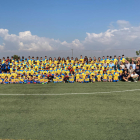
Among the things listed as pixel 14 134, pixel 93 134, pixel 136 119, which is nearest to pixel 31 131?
pixel 14 134

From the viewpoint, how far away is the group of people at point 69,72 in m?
13.8

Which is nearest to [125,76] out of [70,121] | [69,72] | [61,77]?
[69,72]

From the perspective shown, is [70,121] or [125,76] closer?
[70,121]

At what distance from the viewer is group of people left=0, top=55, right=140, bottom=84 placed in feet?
45.1

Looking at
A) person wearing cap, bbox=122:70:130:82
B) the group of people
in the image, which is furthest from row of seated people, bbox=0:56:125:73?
person wearing cap, bbox=122:70:130:82

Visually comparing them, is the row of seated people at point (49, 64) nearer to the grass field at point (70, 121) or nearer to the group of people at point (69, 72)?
the group of people at point (69, 72)

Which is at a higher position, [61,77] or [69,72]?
[69,72]

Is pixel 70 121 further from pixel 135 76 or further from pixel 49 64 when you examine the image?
pixel 49 64

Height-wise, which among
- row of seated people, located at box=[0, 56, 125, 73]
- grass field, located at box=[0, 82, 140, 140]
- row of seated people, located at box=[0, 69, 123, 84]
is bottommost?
grass field, located at box=[0, 82, 140, 140]

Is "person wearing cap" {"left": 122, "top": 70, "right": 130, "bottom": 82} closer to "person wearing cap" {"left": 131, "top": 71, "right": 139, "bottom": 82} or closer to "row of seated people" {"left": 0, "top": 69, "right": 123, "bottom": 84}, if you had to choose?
"person wearing cap" {"left": 131, "top": 71, "right": 139, "bottom": 82}

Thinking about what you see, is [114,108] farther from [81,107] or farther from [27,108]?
[27,108]

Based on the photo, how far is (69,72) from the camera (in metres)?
15.4

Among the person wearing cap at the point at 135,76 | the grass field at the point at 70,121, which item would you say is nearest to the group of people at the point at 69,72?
the person wearing cap at the point at 135,76

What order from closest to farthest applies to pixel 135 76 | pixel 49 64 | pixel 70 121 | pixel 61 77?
pixel 70 121, pixel 135 76, pixel 61 77, pixel 49 64
